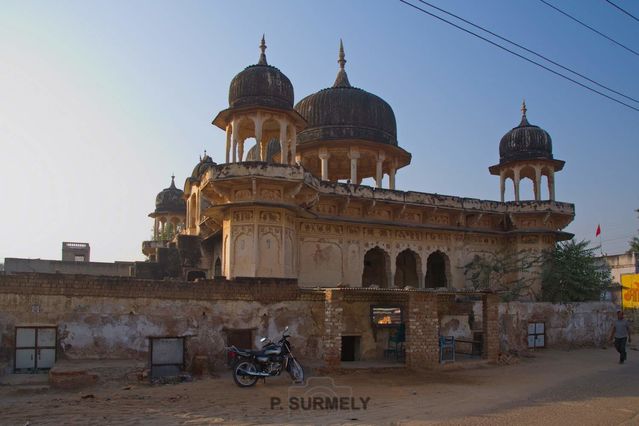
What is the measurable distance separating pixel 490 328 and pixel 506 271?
9114 mm

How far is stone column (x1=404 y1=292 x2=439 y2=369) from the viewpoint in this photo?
563 inches

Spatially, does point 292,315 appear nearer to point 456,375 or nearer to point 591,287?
point 456,375

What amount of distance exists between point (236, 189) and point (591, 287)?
47.4 ft

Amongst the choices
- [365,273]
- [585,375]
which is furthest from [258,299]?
[365,273]

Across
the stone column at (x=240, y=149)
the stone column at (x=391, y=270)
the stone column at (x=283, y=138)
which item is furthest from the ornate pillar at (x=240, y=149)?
the stone column at (x=391, y=270)

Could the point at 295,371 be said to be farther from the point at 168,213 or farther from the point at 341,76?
the point at 168,213

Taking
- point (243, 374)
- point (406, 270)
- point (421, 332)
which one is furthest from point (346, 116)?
point (243, 374)

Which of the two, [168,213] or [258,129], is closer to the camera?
[258,129]

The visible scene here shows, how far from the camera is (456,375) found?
13.9 metres

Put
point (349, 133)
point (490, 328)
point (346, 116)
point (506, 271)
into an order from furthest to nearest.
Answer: point (346, 116)
point (349, 133)
point (506, 271)
point (490, 328)

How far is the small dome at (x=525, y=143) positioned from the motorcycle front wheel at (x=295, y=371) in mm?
17736

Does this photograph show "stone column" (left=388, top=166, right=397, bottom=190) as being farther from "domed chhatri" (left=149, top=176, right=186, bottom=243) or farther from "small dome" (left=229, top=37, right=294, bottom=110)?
"domed chhatri" (left=149, top=176, right=186, bottom=243)

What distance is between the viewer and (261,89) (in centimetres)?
2011

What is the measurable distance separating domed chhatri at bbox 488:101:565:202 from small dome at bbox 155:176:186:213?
67.2ft
